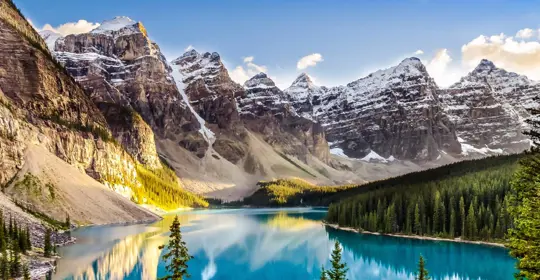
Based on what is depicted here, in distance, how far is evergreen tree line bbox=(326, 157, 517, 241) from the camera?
3282 inches

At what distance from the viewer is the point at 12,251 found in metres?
49.8

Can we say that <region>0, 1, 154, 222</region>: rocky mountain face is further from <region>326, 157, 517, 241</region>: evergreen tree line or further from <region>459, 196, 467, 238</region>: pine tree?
<region>459, 196, 467, 238</region>: pine tree

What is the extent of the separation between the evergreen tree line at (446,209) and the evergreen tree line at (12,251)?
6682cm

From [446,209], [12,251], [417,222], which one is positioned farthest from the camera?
[446,209]

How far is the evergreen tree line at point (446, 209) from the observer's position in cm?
8338

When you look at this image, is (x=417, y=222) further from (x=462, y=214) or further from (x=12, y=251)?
(x=12, y=251)

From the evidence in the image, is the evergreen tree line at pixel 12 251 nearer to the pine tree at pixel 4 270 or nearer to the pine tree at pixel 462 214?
the pine tree at pixel 4 270

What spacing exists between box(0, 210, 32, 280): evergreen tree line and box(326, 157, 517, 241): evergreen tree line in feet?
219

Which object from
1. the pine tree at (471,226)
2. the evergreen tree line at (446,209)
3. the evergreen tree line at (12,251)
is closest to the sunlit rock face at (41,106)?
the evergreen tree line at (12,251)

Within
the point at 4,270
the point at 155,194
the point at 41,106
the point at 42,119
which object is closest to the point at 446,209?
the point at 4,270

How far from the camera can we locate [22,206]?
8250cm

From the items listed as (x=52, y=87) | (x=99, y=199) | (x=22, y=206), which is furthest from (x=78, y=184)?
(x=52, y=87)

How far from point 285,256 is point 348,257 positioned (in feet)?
31.8

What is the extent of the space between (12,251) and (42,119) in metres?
87.0
